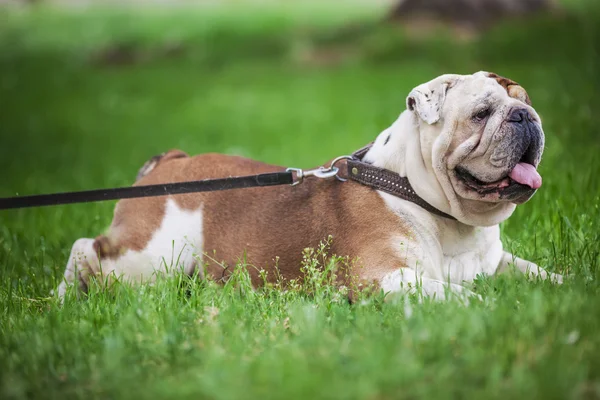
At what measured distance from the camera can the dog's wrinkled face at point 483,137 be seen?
400 centimetres

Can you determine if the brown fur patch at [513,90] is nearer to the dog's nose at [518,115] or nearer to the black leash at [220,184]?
the dog's nose at [518,115]

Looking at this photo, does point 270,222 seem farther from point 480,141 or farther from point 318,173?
point 480,141

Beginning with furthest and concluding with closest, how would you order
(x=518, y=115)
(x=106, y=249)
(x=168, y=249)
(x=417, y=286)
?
(x=106, y=249) → (x=168, y=249) → (x=518, y=115) → (x=417, y=286)

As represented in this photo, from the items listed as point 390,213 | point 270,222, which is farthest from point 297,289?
point 390,213

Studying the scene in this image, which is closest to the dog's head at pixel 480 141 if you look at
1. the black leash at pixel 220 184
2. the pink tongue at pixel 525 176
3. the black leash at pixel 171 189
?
the pink tongue at pixel 525 176

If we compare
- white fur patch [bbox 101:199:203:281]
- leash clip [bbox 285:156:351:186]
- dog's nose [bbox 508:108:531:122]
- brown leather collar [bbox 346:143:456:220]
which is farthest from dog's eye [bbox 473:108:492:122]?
white fur patch [bbox 101:199:203:281]

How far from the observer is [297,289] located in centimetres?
433

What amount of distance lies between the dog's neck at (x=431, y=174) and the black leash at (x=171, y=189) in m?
0.62

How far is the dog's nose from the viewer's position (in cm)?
401

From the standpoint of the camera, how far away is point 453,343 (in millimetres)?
3141

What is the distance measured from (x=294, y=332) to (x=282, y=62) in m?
14.3

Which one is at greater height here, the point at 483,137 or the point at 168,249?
the point at 483,137

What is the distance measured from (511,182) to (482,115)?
0.38 metres

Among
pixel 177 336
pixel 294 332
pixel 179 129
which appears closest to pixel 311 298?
pixel 294 332
